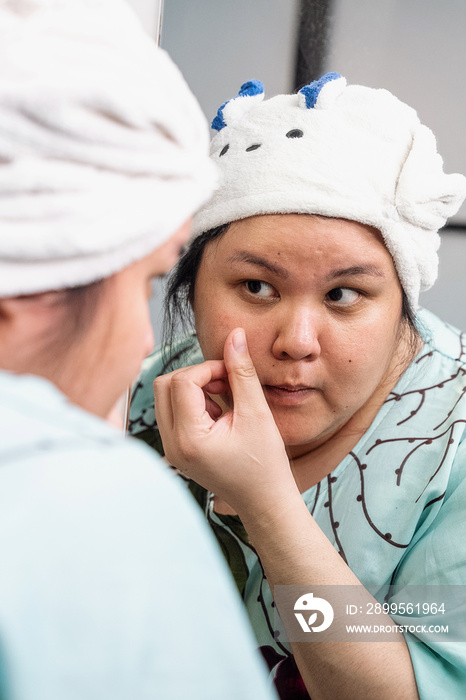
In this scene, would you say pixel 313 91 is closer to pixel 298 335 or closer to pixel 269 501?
pixel 298 335

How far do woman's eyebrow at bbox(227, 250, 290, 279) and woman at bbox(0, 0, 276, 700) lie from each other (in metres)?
0.30

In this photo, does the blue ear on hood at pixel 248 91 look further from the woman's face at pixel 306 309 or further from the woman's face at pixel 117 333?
the woman's face at pixel 117 333

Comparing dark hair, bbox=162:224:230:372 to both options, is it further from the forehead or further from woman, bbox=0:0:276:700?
woman, bbox=0:0:276:700

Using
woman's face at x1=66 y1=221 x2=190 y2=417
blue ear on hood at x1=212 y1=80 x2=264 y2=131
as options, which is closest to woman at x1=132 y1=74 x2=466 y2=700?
blue ear on hood at x1=212 y1=80 x2=264 y2=131

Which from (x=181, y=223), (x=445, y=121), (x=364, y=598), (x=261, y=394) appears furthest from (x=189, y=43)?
(x=364, y=598)

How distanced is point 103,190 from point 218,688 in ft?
0.93

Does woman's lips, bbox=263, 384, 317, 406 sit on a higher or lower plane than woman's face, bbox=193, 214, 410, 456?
lower

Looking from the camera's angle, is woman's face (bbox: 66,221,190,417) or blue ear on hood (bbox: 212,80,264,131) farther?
blue ear on hood (bbox: 212,80,264,131)

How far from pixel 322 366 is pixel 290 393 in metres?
0.06

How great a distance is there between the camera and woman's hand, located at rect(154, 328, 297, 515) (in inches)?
27.7

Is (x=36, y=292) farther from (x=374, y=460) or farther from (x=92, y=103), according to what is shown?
(x=374, y=460)

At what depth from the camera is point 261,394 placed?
2.49 feet

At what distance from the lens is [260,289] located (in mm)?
779

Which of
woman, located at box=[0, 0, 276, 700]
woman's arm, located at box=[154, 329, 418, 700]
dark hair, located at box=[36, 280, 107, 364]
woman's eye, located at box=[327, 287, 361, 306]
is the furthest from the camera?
woman's eye, located at box=[327, 287, 361, 306]
